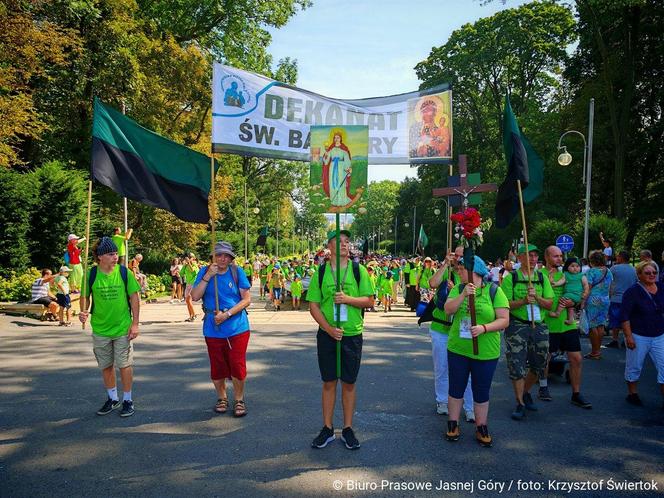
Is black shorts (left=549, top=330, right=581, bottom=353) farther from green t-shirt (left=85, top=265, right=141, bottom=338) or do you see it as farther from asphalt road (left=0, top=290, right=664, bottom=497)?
green t-shirt (left=85, top=265, right=141, bottom=338)

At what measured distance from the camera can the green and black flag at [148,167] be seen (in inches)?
221

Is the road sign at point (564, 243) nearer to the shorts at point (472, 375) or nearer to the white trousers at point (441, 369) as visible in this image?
the white trousers at point (441, 369)

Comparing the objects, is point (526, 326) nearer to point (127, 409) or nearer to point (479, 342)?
point (479, 342)

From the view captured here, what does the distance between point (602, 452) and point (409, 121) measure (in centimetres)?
599

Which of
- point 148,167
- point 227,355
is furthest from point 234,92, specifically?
point 227,355

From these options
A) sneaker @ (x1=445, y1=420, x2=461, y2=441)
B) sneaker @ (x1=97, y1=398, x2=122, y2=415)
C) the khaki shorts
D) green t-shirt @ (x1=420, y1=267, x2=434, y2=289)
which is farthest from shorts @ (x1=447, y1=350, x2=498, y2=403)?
green t-shirt @ (x1=420, y1=267, x2=434, y2=289)

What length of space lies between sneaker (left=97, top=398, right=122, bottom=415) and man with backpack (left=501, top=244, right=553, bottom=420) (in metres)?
4.52

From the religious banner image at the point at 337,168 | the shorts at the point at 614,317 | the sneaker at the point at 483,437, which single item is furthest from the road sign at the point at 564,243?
the religious banner image at the point at 337,168

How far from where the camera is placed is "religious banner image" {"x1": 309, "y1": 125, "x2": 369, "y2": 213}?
4875 mm

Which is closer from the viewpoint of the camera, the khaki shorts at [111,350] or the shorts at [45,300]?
the khaki shorts at [111,350]

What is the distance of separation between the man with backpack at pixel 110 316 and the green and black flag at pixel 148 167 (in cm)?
85

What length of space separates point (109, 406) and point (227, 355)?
1.46m

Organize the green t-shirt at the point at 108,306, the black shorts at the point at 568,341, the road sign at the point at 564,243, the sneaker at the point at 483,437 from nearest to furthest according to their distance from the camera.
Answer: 1. the sneaker at the point at 483,437
2. the green t-shirt at the point at 108,306
3. the black shorts at the point at 568,341
4. the road sign at the point at 564,243

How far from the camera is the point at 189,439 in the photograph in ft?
14.9
